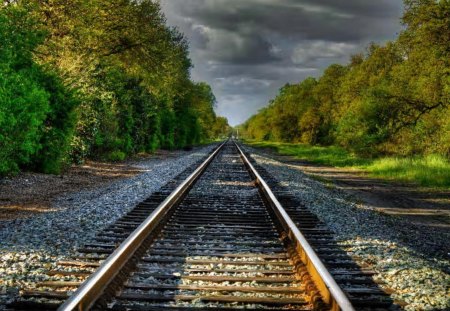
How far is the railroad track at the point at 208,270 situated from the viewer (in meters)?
3.96

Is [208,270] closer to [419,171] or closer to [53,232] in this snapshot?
[53,232]

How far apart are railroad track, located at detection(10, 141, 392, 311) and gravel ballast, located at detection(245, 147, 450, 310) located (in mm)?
255

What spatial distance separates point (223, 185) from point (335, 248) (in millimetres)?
7248

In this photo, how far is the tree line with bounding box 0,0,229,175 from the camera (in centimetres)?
1179

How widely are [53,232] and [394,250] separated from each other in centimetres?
473

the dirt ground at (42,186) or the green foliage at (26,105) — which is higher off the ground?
the green foliage at (26,105)

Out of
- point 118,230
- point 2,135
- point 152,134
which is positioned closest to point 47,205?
point 2,135

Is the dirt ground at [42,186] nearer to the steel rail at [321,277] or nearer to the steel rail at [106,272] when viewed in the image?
the steel rail at [106,272]

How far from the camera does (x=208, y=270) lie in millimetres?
4910

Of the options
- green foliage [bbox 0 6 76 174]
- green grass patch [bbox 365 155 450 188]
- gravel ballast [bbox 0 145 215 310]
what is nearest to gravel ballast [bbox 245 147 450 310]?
gravel ballast [bbox 0 145 215 310]

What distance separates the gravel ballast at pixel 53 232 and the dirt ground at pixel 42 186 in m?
0.41

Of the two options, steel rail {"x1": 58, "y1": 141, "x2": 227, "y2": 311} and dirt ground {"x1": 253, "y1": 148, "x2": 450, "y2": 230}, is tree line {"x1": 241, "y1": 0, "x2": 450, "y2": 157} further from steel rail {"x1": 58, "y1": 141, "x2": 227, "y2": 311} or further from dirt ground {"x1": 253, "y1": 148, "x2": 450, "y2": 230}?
steel rail {"x1": 58, "y1": 141, "x2": 227, "y2": 311}

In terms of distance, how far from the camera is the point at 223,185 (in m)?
13.2

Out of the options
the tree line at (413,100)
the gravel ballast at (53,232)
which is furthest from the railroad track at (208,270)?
the tree line at (413,100)
